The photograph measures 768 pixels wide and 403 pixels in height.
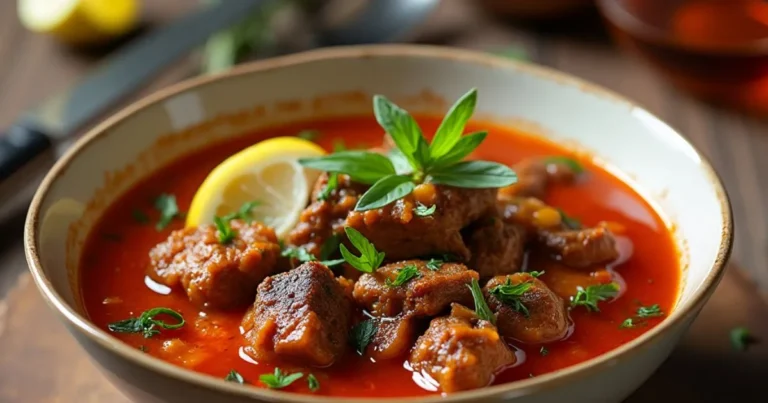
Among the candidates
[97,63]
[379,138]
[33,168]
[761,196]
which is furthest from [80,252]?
[761,196]

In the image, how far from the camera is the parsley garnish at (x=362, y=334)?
280 cm

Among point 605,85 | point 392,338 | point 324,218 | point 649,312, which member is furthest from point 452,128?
point 605,85

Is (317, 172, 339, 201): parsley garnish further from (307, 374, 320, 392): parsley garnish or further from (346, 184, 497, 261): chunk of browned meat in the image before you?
(307, 374, 320, 392): parsley garnish

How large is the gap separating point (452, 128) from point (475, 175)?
0.19 metres

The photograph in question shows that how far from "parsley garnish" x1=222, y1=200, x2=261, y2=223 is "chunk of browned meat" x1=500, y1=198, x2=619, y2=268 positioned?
3.14ft

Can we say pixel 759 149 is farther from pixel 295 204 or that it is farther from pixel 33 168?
pixel 33 168

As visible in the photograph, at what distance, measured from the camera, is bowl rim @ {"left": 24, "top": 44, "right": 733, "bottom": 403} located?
2.26 metres

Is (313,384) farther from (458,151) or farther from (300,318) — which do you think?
(458,151)

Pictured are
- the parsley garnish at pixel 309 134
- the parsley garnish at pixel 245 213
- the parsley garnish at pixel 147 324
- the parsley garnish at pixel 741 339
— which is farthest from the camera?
the parsley garnish at pixel 309 134

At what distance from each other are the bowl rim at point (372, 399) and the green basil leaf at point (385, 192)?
68 centimetres

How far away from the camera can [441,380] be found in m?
2.58

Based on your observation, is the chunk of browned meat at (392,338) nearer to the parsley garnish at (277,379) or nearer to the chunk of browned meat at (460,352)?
the chunk of browned meat at (460,352)

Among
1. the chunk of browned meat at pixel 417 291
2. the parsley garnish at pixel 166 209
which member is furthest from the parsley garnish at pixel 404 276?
the parsley garnish at pixel 166 209

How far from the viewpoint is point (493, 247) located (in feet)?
10.1
